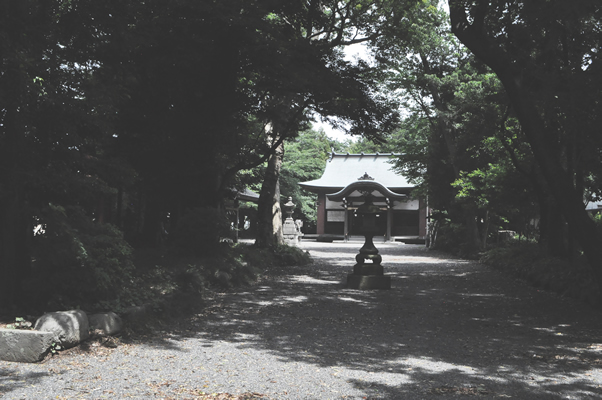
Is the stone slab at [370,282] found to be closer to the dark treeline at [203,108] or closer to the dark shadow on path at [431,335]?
the dark shadow on path at [431,335]

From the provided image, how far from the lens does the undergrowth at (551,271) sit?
9.73 metres

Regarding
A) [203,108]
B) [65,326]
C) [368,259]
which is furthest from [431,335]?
[203,108]

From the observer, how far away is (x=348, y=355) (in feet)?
18.8

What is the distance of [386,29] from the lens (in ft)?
56.2

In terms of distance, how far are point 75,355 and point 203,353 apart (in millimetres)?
1273

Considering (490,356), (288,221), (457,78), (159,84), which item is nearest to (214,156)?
(159,84)

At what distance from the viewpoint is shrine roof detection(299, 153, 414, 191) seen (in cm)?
3916

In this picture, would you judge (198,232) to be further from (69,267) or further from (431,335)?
(431,335)

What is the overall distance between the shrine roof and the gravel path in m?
29.3

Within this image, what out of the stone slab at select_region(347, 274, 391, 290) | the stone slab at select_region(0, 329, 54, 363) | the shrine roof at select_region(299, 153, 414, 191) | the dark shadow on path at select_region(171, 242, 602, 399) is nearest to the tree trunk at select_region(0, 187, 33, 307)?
the stone slab at select_region(0, 329, 54, 363)

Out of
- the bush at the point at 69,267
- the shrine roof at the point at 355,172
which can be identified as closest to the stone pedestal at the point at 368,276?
the bush at the point at 69,267

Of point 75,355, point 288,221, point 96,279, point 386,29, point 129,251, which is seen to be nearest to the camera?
point 75,355

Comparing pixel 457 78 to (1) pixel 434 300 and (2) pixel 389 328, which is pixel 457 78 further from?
(2) pixel 389 328

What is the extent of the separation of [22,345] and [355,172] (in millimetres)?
37216
